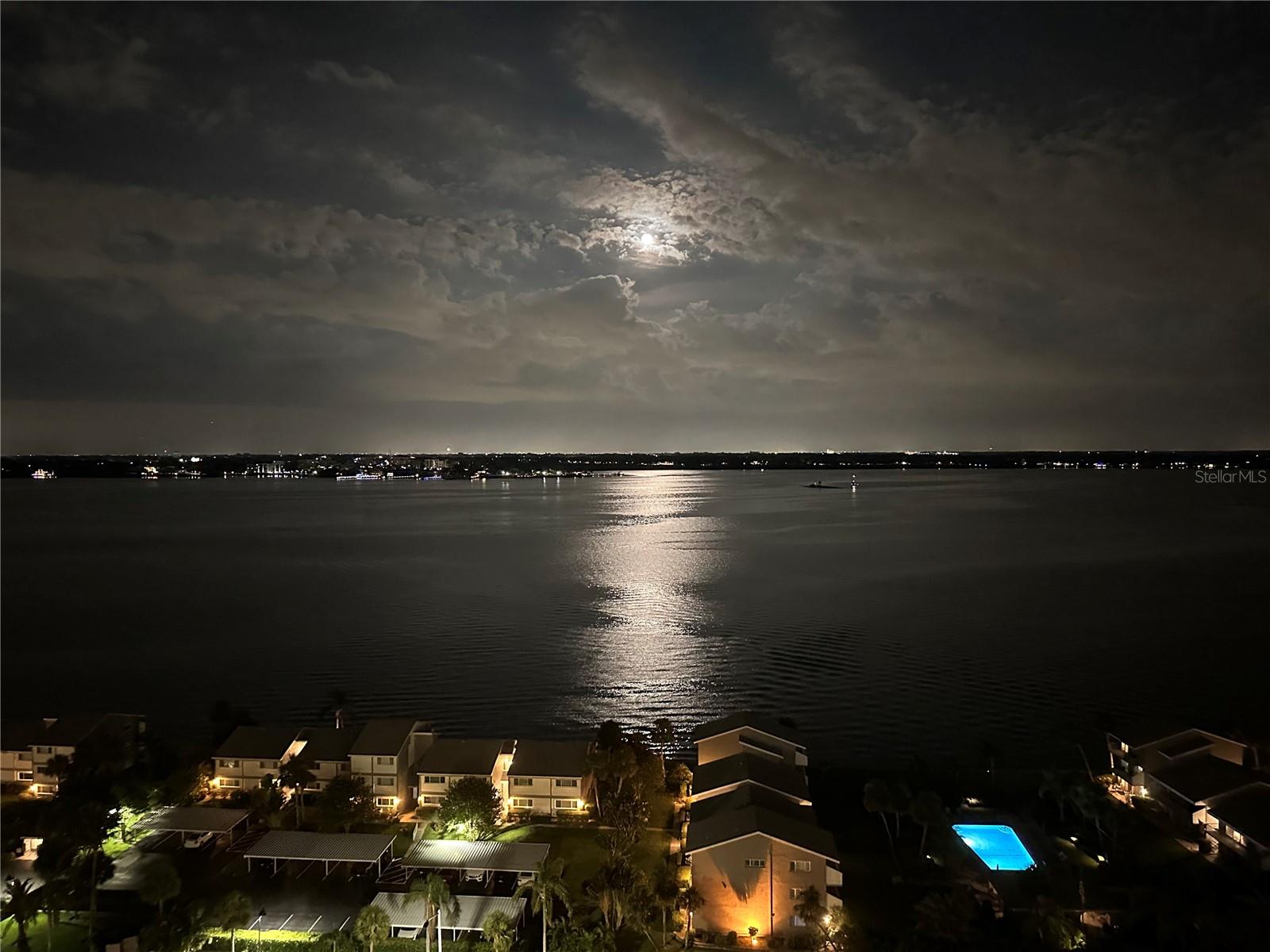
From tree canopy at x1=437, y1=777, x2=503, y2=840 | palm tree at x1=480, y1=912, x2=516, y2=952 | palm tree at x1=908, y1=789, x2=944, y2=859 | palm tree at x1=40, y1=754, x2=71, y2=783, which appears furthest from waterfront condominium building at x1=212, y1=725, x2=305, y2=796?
palm tree at x1=908, y1=789, x2=944, y2=859

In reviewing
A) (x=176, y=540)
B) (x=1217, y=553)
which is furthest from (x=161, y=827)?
(x=1217, y=553)

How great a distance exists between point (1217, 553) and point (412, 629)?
141ft

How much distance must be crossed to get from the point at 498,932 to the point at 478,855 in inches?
79.2

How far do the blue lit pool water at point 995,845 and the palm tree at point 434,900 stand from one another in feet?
25.3

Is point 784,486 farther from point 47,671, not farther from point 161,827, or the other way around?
point 161,827

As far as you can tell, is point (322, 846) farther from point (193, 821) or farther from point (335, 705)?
point (335, 705)

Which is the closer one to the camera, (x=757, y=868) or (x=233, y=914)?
(x=233, y=914)

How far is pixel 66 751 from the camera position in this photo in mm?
13938

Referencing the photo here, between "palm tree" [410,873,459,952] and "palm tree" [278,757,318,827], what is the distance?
13.2 feet

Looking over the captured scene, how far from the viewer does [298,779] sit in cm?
1273

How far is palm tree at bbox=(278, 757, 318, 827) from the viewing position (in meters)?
12.7

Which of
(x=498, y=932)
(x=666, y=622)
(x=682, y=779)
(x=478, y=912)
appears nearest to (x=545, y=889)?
(x=498, y=932)

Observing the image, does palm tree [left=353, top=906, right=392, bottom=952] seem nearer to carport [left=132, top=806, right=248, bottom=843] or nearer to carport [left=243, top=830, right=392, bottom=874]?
carport [left=243, top=830, right=392, bottom=874]

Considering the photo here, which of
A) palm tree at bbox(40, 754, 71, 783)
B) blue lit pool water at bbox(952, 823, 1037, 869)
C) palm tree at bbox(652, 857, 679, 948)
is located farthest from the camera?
palm tree at bbox(40, 754, 71, 783)
